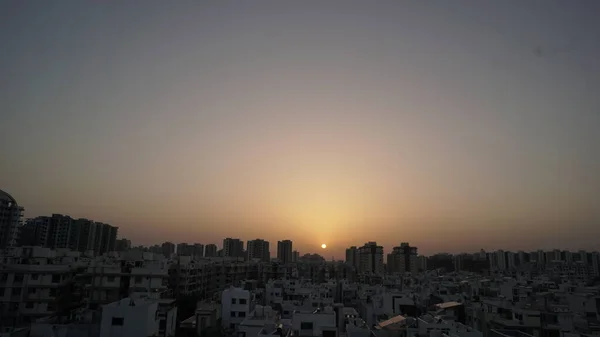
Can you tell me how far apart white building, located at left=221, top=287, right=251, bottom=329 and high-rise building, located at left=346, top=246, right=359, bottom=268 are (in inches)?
2836

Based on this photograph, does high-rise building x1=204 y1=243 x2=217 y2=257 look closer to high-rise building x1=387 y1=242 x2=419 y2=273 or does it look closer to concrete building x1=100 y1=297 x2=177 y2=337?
high-rise building x1=387 y1=242 x2=419 y2=273

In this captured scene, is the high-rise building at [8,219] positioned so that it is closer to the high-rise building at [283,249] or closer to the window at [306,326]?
the window at [306,326]

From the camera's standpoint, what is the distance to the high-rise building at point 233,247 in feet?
293

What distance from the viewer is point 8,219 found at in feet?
163

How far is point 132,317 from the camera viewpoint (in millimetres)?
16109

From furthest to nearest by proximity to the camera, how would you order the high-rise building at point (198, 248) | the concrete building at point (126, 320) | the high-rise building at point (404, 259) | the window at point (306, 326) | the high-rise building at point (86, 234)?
1. the high-rise building at point (198, 248)
2. the high-rise building at point (404, 259)
3. the high-rise building at point (86, 234)
4. the window at point (306, 326)
5. the concrete building at point (126, 320)

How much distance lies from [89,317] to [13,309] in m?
10.8

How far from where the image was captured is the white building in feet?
89.7

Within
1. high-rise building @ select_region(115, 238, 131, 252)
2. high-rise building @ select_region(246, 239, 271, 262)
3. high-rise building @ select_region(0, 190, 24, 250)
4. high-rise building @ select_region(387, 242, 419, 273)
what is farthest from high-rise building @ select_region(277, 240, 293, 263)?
high-rise building @ select_region(0, 190, 24, 250)

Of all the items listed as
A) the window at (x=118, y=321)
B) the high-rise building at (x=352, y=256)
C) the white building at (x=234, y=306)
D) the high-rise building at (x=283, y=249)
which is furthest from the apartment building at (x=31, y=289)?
the high-rise building at (x=352, y=256)

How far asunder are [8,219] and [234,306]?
3727cm

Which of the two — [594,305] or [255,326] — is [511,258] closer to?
[594,305]

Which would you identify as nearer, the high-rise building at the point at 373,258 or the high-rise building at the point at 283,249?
the high-rise building at the point at 373,258

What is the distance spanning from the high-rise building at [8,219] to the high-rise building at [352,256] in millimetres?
66775
